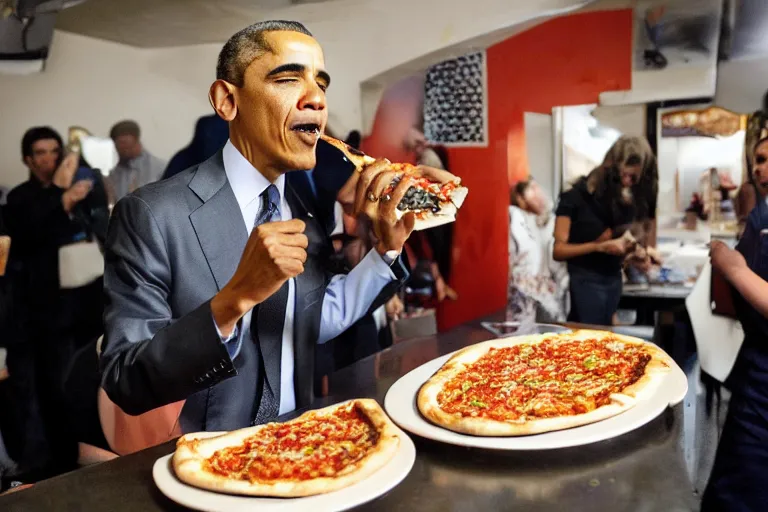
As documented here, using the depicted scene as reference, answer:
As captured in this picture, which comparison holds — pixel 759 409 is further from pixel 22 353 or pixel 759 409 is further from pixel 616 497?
pixel 22 353

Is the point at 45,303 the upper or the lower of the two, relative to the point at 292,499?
upper

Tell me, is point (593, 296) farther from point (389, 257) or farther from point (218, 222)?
point (218, 222)

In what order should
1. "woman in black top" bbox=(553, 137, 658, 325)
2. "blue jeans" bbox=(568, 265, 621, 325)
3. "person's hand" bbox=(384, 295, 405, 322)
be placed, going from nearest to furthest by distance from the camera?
"woman in black top" bbox=(553, 137, 658, 325)
"blue jeans" bbox=(568, 265, 621, 325)
"person's hand" bbox=(384, 295, 405, 322)

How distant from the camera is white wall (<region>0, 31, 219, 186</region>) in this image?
2.56m

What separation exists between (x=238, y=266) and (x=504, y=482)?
923mm

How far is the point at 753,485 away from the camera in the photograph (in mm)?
2463

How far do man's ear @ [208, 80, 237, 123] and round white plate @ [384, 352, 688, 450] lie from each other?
3.55ft

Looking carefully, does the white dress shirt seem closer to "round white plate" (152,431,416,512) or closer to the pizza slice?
the pizza slice

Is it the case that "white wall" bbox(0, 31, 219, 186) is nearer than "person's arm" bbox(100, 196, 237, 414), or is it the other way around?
"person's arm" bbox(100, 196, 237, 414)

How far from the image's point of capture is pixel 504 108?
10.5ft

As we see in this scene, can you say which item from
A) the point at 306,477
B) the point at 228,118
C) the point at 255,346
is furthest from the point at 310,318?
the point at 306,477

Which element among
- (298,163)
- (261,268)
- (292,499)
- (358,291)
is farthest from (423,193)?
(292,499)

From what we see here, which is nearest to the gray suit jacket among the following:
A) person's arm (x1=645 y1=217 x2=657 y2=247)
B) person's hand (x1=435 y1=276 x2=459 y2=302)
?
person's hand (x1=435 y1=276 x2=459 y2=302)

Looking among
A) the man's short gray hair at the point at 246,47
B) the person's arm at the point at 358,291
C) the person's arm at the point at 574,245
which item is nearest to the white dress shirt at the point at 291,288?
the person's arm at the point at 358,291
